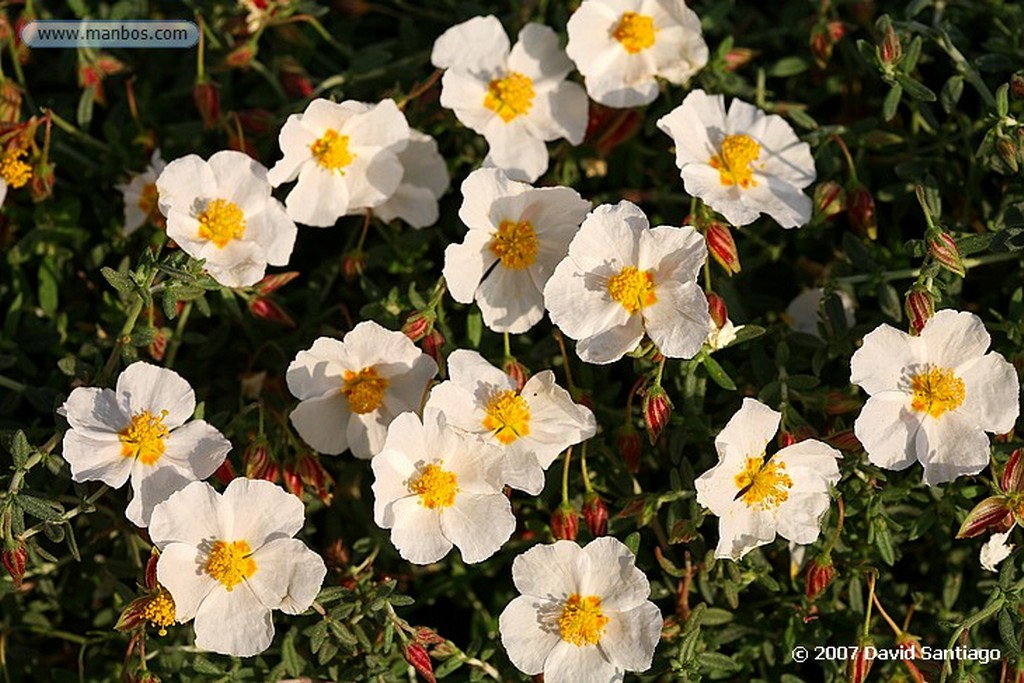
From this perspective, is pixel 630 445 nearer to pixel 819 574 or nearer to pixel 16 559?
pixel 819 574

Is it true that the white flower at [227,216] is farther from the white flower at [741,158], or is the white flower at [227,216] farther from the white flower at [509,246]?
the white flower at [741,158]

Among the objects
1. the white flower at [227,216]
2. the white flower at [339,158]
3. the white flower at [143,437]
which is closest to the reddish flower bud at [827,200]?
the white flower at [339,158]

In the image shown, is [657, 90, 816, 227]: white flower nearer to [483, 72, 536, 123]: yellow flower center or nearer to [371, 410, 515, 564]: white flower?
[483, 72, 536, 123]: yellow flower center

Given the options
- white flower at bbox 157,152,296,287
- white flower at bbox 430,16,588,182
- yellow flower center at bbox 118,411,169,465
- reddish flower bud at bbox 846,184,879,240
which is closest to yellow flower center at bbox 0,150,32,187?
white flower at bbox 157,152,296,287

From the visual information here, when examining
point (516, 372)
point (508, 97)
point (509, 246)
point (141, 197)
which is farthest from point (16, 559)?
point (508, 97)

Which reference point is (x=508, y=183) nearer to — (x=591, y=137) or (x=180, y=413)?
(x=591, y=137)

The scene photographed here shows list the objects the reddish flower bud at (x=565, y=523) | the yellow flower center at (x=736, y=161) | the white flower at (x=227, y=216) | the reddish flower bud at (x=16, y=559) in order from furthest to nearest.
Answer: the yellow flower center at (x=736, y=161), the white flower at (x=227, y=216), the reddish flower bud at (x=565, y=523), the reddish flower bud at (x=16, y=559)
